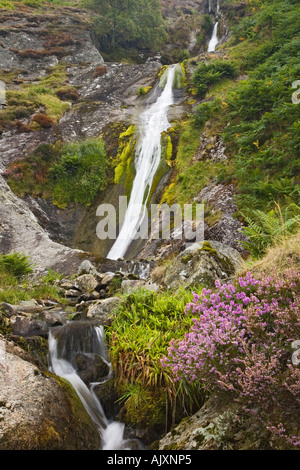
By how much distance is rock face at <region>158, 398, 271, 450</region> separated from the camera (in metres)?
2.64

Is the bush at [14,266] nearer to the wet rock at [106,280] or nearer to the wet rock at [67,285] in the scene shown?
the wet rock at [67,285]

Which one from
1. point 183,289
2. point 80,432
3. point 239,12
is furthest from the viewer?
point 239,12

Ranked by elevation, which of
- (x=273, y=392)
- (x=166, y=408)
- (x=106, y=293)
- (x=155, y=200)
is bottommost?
(x=166, y=408)

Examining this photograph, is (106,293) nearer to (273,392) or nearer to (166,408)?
(166,408)

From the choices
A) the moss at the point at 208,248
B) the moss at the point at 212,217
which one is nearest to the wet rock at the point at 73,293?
the moss at the point at 208,248

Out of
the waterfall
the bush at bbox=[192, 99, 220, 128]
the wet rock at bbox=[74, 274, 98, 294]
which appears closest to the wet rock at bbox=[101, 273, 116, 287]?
the wet rock at bbox=[74, 274, 98, 294]

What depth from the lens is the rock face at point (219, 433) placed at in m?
2.64

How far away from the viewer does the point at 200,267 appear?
584 cm

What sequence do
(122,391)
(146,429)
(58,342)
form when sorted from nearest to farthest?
1. (146,429)
2. (122,391)
3. (58,342)

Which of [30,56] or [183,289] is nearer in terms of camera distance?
[183,289]

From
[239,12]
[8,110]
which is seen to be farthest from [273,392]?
[239,12]

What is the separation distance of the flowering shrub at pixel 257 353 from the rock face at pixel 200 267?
A: 2284 mm

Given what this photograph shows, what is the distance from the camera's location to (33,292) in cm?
754
